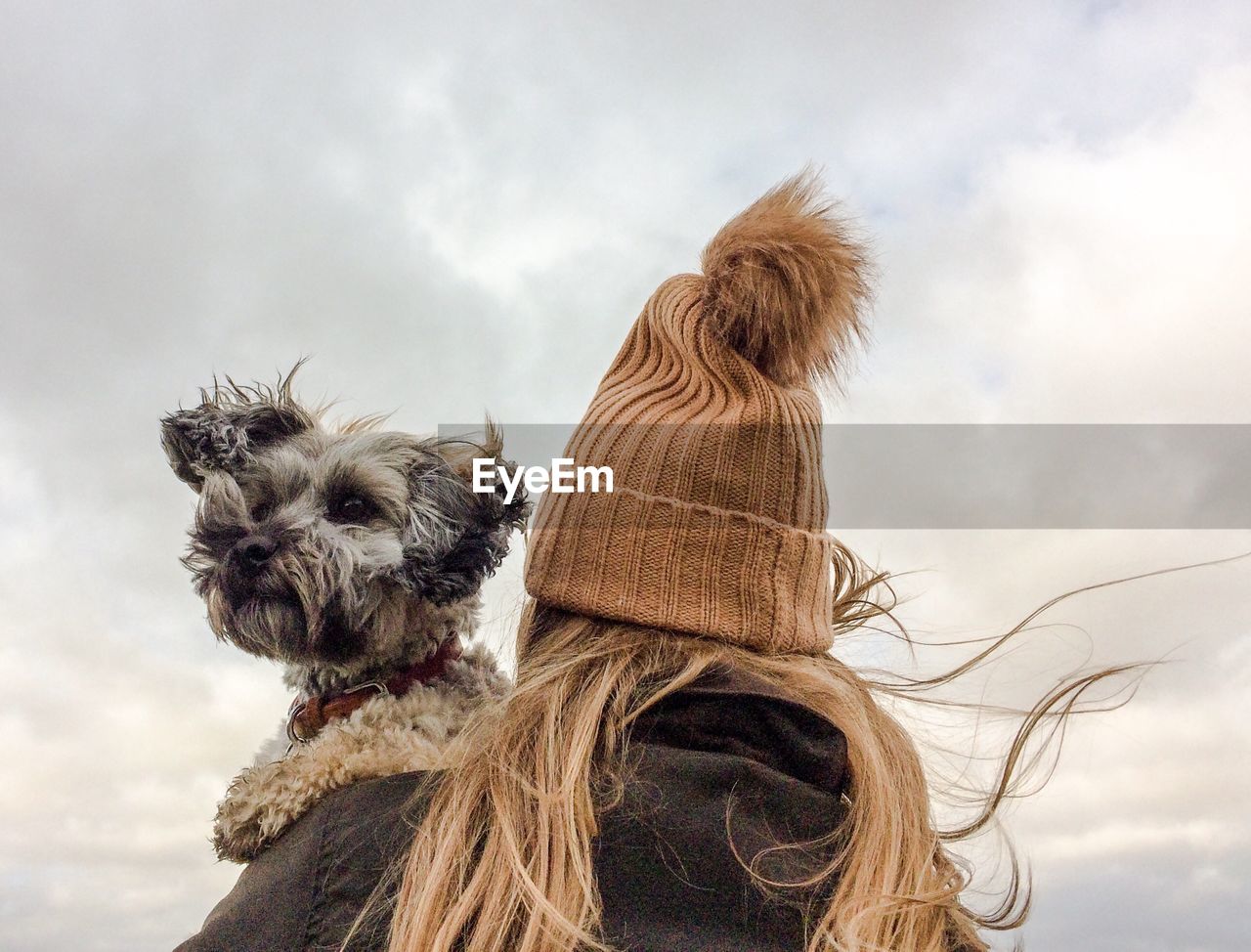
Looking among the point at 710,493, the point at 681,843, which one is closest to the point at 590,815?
the point at 681,843

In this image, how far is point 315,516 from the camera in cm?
398

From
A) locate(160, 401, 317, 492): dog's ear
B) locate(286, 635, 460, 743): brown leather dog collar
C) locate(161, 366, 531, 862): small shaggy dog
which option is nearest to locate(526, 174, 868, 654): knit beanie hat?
locate(161, 366, 531, 862): small shaggy dog

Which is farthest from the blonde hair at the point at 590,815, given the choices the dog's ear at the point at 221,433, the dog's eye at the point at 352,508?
the dog's ear at the point at 221,433

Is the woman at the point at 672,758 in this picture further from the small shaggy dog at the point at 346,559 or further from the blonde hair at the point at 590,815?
the small shaggy dog at the point at 346,559

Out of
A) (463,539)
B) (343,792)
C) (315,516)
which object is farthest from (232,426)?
(343,792)

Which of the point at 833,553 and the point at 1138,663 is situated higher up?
the point at 833,553

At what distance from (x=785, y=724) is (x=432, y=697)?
1553 millimetres

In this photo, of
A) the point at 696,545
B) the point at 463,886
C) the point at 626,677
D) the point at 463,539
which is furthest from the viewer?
the point at 463,539

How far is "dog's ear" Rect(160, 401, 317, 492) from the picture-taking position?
409cm

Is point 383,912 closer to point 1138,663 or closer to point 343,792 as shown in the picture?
point 343,792

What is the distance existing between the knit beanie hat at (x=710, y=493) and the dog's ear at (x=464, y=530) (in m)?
0.56

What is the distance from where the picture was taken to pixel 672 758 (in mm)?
2490

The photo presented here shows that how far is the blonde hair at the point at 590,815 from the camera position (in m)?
2.36

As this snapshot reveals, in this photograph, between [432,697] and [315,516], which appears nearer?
[432,697]
